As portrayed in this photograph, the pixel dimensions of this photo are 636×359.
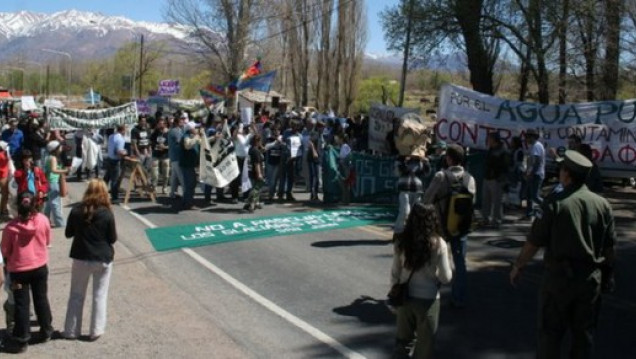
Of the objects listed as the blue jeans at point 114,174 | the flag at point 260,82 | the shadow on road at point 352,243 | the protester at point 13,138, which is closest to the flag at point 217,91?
the flag at point 260,82

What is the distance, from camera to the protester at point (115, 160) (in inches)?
594

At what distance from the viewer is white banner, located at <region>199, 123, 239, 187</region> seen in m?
14.8

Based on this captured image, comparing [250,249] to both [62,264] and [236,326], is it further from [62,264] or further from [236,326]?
[236,326]

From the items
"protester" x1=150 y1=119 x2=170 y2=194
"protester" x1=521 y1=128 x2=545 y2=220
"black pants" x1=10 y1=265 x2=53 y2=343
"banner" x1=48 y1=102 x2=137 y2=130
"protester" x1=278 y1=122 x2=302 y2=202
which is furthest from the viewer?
"banner" x1=48 y1=102 x2=137 y2=130

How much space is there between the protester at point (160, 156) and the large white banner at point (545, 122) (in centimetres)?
641

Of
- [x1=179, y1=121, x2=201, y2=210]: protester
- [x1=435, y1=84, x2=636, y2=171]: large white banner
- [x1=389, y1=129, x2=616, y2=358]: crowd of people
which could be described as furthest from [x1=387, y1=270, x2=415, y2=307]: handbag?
[x1=435, y1=84, x2=636, y2=171]: large white banner

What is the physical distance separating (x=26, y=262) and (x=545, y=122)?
12.9 meters

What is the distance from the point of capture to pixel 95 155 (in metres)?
19.0

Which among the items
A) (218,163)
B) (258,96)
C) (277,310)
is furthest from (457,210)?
(258,96)

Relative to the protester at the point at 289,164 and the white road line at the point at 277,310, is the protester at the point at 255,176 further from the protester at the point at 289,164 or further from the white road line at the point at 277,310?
the white road line at the point at 277,310

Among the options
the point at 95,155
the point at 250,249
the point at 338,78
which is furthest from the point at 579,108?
the point at 338,78

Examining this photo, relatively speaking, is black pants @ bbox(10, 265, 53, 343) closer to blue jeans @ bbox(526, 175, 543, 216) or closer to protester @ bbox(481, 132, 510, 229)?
protester @ bbox(481, 132, 510, 229)

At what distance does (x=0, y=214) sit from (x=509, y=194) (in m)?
10.3

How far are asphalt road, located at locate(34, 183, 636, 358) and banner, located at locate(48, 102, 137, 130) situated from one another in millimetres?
9465
